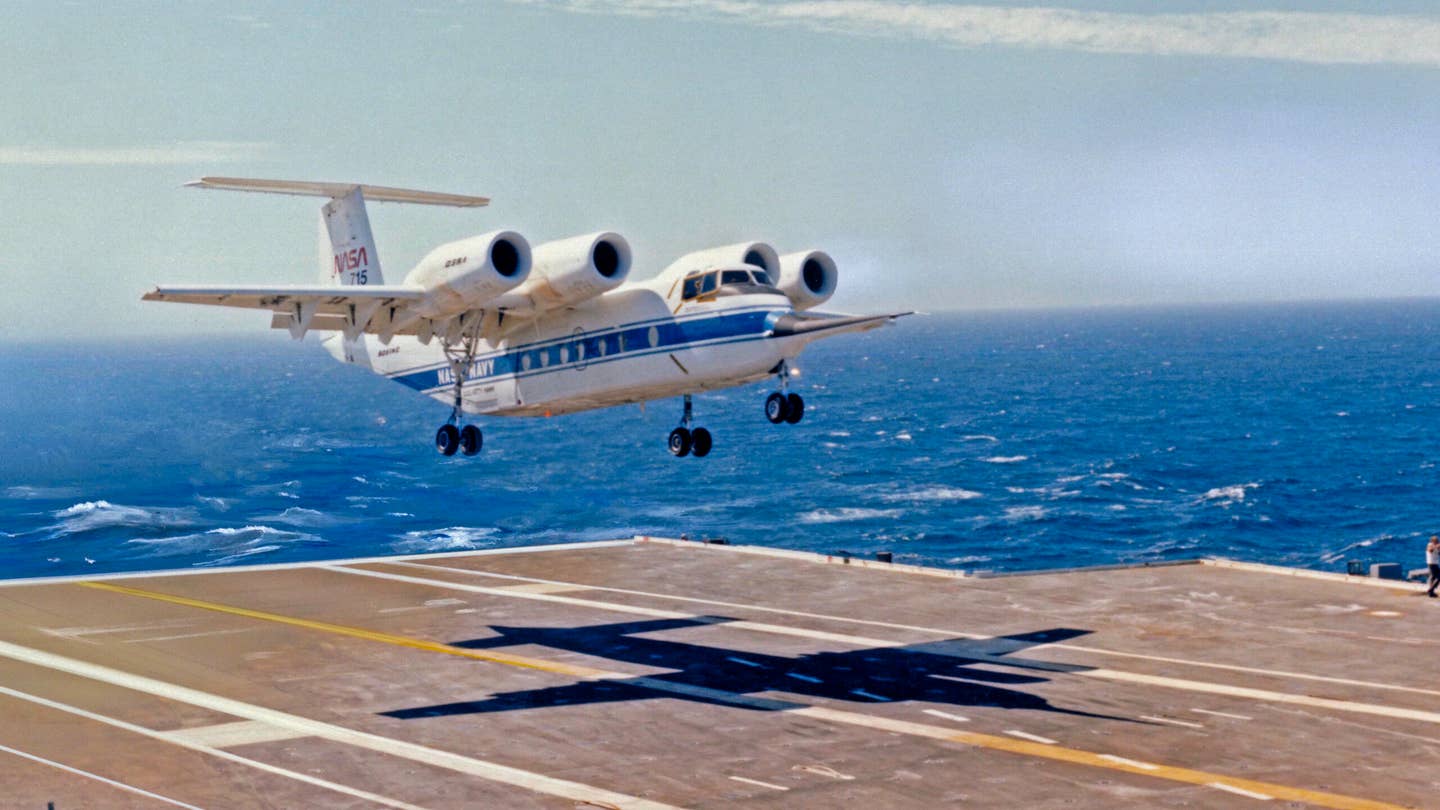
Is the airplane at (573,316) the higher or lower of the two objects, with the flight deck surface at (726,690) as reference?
higher

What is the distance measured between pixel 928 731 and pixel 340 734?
31.8 ft

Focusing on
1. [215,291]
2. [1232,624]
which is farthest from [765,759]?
[215,291]

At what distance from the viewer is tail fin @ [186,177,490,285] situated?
3931 cm

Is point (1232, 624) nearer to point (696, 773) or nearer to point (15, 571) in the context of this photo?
point (696, 773)

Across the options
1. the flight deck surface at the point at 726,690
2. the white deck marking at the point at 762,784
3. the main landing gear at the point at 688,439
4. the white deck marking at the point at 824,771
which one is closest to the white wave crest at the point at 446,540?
the flight deck surface at the point at 726,690

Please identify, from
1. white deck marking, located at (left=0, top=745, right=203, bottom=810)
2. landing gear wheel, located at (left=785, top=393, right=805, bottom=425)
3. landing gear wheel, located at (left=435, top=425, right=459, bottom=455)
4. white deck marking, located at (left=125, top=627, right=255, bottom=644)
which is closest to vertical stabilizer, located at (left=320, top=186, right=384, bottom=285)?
landing gear wheel, located at (left=435, top=425, right=459, bottom=455)

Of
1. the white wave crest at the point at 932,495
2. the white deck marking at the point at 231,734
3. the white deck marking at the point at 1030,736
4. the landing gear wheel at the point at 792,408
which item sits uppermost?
the landing gear wheel at the point at 792,408

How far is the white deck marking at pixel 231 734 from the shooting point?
25.0 m

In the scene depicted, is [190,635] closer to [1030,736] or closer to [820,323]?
[820,323]

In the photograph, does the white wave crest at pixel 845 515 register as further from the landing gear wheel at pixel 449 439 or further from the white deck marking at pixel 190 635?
the white deck marking at pixel 190 635

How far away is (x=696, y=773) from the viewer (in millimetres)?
22781

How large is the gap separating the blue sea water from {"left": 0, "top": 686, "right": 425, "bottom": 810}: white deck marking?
44.5m

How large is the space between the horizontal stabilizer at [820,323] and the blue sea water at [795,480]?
37.7 metres

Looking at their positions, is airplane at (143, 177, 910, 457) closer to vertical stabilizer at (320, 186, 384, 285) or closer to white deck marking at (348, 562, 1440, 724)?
vertical stabilizer at (320, 186, 384, 285)
